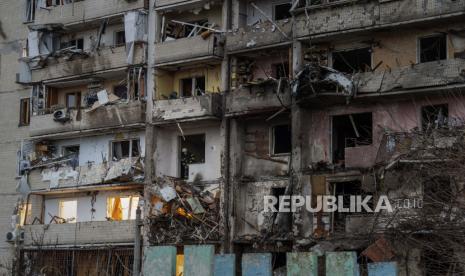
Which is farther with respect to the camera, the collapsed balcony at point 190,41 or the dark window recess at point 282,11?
the collapsed balcony at point 190,41

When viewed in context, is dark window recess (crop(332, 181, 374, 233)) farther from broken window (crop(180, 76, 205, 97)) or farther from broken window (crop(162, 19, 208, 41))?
broken window (crop(162, 19, 208, 41))

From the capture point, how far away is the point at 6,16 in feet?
144

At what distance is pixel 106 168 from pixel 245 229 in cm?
688

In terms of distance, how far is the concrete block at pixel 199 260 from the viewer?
17.9m

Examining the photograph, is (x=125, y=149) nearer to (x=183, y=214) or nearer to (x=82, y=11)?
(x=183, y=214)

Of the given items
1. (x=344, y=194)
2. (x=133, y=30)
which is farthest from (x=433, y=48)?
(x=133, y=30)

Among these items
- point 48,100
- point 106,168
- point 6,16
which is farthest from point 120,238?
point 6,16

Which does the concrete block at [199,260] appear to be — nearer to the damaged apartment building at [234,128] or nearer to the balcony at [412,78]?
the damaged apartment building at [234,128]

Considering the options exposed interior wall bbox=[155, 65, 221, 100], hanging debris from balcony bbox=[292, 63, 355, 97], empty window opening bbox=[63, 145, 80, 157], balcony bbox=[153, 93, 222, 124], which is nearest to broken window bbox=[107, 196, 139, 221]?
empty window opening bbox=[63, 145, 80, 157]

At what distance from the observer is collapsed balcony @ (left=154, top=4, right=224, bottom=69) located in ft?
116

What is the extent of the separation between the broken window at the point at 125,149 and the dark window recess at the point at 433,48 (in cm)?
1292

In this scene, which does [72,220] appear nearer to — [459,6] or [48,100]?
[48,100]

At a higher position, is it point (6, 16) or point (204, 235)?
point (6, 16)

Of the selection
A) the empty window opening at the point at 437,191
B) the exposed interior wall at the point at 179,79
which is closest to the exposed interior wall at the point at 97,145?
the exposed interior wall at the point at 179,79
